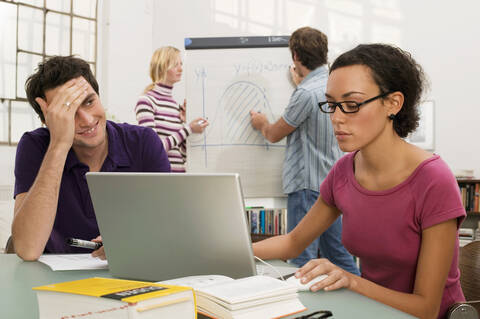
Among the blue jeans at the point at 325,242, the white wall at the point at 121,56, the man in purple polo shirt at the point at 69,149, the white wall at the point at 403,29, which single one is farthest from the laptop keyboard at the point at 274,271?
the white wall at the point at 403,29

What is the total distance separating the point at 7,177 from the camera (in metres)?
3.52

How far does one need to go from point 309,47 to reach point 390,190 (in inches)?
49.9

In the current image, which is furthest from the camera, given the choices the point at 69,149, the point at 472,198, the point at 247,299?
the point at 472,198

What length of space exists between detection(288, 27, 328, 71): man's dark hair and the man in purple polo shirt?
1012 mm

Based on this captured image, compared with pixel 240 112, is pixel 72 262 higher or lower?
lower

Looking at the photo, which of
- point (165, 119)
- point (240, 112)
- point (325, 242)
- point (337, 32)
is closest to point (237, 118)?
point (240, 112)

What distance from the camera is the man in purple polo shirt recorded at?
137 cm

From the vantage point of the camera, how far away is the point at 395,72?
1205mm

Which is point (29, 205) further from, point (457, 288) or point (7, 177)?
point (7, 177)

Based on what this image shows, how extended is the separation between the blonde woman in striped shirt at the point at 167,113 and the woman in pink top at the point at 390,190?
4.43 feet


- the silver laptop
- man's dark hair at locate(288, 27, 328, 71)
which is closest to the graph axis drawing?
man's dark hair at locate(288, 27, 328, 71)

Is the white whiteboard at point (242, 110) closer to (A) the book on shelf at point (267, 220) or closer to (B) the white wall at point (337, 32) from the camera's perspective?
(A) the book on shelf at point (267, 220)

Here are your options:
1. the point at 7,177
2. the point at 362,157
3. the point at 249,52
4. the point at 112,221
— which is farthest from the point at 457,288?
the point at 7,177

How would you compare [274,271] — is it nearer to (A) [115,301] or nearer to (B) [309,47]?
(A) [115,301]
